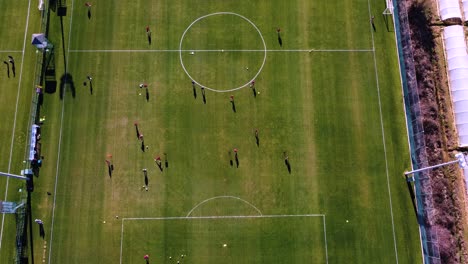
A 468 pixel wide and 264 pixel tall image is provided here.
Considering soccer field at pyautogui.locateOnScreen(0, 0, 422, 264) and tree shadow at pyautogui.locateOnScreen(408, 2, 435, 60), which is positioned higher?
tree shadow at pyautogui.locateOnScreen(408, 2, 435, 60)

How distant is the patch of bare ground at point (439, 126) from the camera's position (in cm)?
3281

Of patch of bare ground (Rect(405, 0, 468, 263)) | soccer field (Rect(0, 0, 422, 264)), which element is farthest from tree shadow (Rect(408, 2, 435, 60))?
soccer field (Rect(0, 0, 422, 264))

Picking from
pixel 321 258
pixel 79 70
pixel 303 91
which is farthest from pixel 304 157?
pixel 79 70

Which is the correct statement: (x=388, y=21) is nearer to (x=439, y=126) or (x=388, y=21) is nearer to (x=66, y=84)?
(x=439, y=126)

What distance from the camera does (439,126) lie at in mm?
34406

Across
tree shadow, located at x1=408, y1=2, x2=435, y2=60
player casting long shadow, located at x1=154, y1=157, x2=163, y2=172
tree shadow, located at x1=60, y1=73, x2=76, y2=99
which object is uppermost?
tree shadow, located at x1=408, y1=2, x2=435, y2=60

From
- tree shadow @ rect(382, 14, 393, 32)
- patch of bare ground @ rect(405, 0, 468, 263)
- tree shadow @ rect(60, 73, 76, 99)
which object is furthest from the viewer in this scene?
tree shadow @ rect(382, 14, 393, 32)

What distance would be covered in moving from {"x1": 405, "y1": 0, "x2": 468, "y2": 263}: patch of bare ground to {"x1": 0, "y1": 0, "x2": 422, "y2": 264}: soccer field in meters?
2.23

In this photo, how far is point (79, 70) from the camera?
1355 inches

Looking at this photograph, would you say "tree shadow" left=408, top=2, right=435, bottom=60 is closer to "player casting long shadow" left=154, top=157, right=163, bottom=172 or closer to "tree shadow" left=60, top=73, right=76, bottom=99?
"player casting long shadow" left=154, top=157, right=163, bottom=172

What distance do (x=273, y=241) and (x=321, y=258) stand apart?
4.24m

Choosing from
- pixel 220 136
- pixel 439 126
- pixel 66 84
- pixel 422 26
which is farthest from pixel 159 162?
pixel 422 26

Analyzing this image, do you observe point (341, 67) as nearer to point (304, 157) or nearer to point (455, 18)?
point (304, 157)

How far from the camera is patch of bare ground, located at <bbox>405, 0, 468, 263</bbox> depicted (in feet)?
108
